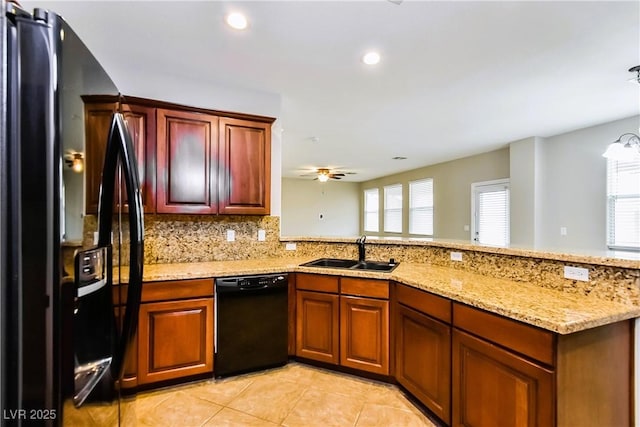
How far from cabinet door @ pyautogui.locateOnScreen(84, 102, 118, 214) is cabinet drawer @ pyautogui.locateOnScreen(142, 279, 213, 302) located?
1521 millimetres

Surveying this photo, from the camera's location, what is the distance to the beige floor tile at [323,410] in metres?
2.01

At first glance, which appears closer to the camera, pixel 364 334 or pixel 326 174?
pixel 364 334

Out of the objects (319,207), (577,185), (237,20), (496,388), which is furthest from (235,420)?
(319,207)

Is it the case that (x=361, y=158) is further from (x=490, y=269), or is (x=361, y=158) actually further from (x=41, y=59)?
(x=41, y=59)

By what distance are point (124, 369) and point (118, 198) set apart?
0.64 meters

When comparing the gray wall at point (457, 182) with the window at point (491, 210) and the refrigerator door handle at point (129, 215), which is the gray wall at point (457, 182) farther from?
the refrigerator door handle at point (129, 215)

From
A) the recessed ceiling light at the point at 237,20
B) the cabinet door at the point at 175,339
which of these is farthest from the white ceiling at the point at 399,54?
the cabinet door at the point at 175,339

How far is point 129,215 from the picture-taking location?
43.3 inches

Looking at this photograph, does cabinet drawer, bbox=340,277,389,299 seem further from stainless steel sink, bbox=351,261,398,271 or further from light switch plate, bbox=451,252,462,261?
light switch plate, bbox=451,252,462,261

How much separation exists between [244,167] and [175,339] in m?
1.57

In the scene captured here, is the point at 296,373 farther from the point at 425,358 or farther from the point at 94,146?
the point at 94,146

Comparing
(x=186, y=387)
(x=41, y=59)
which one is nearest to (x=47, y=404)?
(x=41, y=59)

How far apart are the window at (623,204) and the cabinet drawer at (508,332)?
12.6 ft

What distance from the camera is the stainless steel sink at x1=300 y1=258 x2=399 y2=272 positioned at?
2882 millimetres
